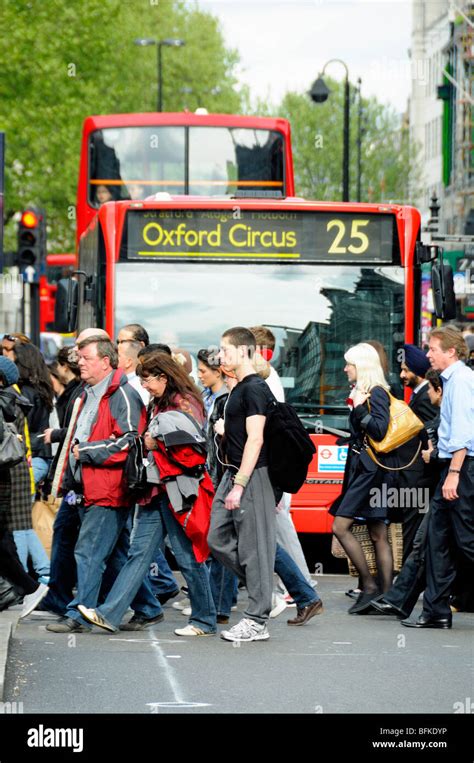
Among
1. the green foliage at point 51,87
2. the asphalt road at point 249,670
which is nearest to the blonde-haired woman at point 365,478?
the asphalt road at point 249,670

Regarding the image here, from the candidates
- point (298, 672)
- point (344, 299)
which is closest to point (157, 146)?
point (344, 299)

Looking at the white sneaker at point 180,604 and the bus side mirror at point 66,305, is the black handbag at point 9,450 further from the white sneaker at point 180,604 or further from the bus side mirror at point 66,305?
the bus side mirror at point 66,305

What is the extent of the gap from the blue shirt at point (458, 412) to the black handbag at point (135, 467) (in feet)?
6.55

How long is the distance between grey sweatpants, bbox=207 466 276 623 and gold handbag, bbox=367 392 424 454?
63.6 inches

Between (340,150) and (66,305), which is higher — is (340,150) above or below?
above

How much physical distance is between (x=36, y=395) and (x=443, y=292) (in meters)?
3.49

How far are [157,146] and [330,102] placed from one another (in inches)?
1843

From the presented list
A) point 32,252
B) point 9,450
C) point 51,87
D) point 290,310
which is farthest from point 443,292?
point 51,87

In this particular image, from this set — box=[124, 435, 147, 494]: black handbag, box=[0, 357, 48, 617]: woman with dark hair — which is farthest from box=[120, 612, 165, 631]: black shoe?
box=[124, 435, 147, 494]: black handbag

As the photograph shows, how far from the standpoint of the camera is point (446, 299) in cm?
1369

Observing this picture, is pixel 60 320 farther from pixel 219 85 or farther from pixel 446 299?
pixel 219 85

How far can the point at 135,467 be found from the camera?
979cm

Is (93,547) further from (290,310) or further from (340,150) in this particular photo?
(340,150)

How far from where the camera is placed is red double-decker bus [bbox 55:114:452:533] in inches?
545
